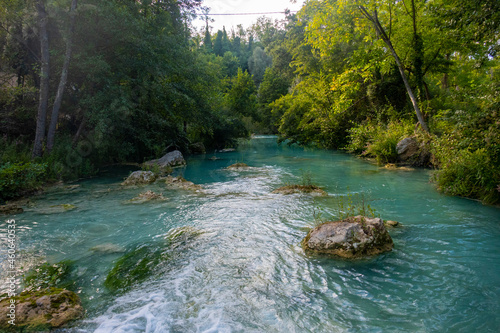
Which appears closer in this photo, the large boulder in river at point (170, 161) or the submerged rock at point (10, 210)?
the submerged rock at point (10, 210)

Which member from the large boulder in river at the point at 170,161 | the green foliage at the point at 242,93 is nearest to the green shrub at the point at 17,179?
the large boulder in river at the point at 170,161

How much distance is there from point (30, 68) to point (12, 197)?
836cm

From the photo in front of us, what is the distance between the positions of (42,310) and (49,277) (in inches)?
49.2

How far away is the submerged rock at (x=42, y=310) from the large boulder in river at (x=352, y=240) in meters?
3.46

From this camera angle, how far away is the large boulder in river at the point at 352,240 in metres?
4.70

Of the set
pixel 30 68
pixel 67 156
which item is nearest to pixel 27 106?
pixel 30 68

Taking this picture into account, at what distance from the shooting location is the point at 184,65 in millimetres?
16688

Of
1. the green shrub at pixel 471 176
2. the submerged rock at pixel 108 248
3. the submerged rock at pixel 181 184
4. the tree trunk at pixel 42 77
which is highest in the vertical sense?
the tree trunk at pixel 42 77

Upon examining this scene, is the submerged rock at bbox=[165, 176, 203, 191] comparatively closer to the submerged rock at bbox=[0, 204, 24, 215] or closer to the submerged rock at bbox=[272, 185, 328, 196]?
the submerged rock at bbox=[272, 185, 328, 196]

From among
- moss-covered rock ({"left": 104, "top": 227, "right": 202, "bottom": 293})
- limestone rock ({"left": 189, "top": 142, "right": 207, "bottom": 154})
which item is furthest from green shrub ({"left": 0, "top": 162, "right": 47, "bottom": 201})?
limestone rock ({"left": 189, "top": 142, "right": 207, "bottom": 154})

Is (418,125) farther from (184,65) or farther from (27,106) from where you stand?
(27,106)

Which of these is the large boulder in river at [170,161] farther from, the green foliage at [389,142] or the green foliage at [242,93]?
the green foliage at [242,93]

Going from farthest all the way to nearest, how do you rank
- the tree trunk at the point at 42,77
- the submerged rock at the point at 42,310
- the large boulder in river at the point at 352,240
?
the tree trunk at the point at 42,77, the large boulder in river at the point at 352,240, the submerged rock at the point at 42,310

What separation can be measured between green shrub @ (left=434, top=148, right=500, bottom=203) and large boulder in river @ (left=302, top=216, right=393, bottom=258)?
13.3 feet
